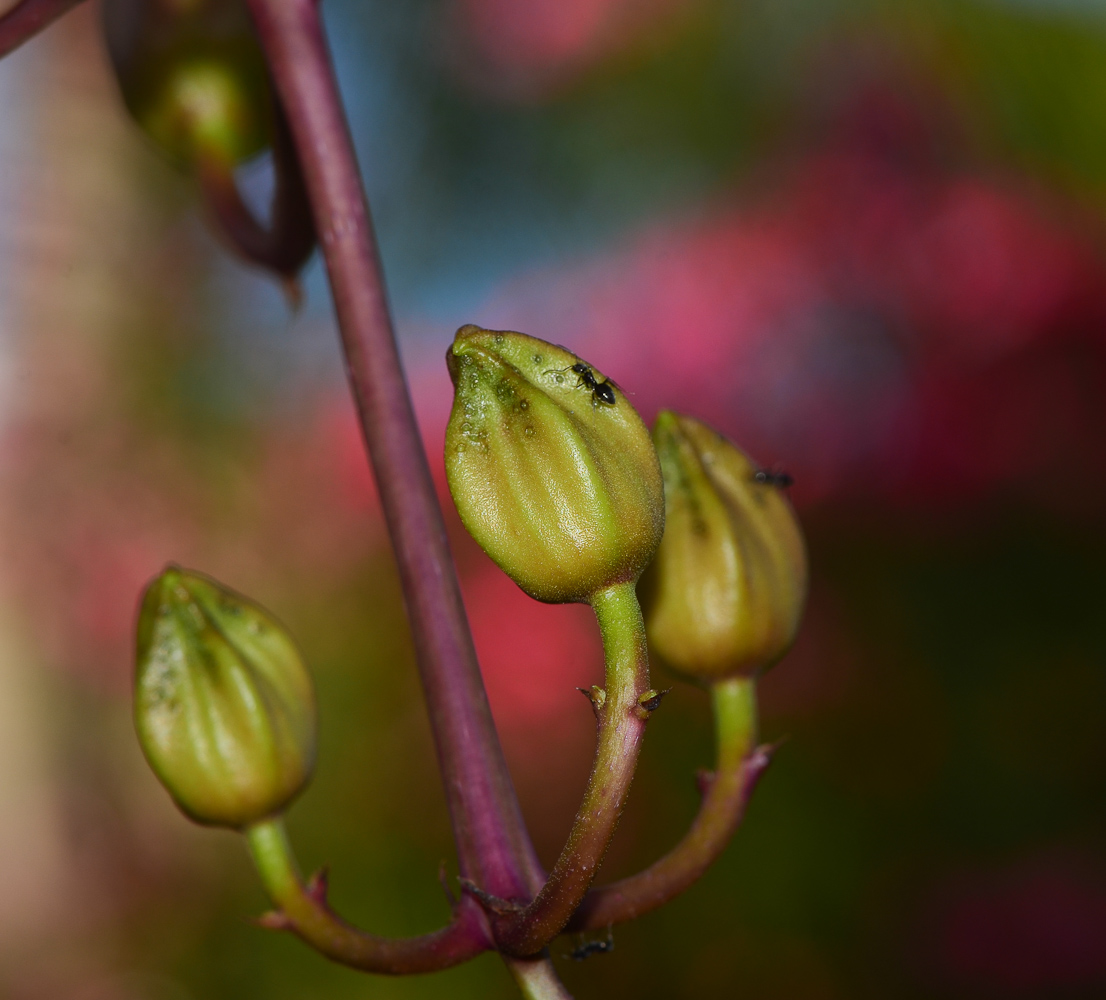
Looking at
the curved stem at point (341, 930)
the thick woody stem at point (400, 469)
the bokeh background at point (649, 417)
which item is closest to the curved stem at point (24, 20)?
the thick woody stem at point (400, 469)

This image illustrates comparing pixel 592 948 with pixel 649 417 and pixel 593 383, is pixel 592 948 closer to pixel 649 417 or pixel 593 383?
pixel 593 383

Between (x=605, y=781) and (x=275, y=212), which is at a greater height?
(x=275, y=212)

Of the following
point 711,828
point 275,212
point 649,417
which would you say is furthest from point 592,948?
point 649,417

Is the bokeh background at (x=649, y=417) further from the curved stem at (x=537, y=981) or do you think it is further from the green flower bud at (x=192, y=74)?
the curved stem at (x=537, y=981)

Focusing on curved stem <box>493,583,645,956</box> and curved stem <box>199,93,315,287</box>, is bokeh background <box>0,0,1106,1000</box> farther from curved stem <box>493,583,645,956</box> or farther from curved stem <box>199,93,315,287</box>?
curved stem <box>493,583,645,956</box>

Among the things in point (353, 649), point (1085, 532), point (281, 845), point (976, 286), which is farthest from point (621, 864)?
point (281, 845)

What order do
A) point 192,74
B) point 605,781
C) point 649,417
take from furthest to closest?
point 649,417
point 192,74
point 605,781
